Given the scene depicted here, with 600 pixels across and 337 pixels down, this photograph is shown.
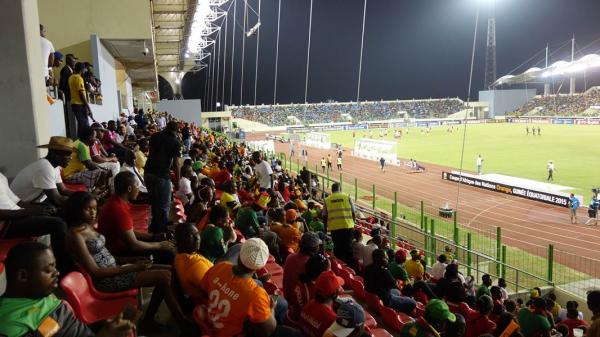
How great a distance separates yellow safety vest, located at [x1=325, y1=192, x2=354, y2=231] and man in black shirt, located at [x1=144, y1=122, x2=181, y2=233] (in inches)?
106

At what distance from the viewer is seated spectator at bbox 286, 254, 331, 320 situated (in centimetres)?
402

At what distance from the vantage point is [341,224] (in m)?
7.52

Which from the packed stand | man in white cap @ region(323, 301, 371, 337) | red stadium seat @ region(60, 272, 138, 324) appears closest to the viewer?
the packed stand

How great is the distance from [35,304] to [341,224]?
562 cm

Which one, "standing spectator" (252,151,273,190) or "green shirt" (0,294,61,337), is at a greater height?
"green shirt" (0,294,61,337)

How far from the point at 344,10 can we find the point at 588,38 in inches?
2296

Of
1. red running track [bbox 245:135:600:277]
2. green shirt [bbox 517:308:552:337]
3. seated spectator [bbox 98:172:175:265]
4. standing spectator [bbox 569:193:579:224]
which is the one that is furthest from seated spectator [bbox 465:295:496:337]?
standing spectator [bbox 569:193:579:224]

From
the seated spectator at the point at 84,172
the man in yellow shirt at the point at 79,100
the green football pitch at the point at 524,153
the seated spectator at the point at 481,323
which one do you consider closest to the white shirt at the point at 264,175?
the man in yellow shirt at the point at 79,100

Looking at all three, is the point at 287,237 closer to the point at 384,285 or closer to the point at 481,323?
the point at 384,285

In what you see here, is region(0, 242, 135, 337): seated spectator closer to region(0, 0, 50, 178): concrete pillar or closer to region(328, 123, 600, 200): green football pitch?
region(0, 0, 50, 178): concrete pillar

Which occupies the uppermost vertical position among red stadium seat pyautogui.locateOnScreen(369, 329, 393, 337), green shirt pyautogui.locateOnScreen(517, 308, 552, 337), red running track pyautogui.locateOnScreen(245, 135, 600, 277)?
red stadium seat pyautogui.locateOnScreen(369, 329, 393, 337)

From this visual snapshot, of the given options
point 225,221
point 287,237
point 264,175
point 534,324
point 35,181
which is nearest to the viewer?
point 35,181

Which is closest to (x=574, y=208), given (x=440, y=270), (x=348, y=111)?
(x=440, y=270)

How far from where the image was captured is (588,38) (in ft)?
333
